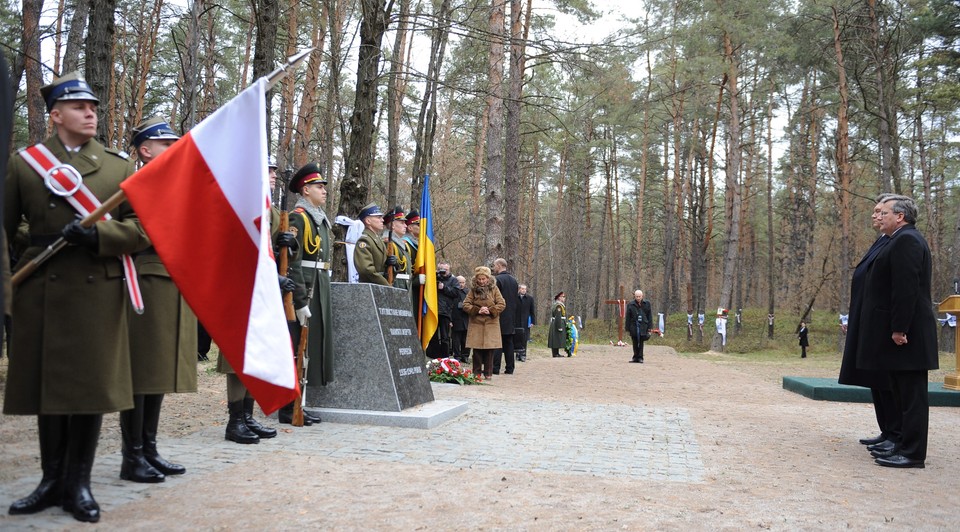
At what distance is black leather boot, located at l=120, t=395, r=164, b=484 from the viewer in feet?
15.1

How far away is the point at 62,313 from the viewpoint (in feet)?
12.1

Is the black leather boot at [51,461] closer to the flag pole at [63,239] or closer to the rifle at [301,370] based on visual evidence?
the flag pole at [63,239]

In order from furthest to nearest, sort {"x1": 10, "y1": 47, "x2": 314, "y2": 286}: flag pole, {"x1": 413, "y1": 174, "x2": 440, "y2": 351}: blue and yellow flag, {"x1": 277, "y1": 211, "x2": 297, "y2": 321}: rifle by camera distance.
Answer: {"x1": 413, "y1": 174, "x2": 440, "y2": 351}: blue and yellow flag < {"x1": 277, "y1": 211, "x2": 297, "y2": 321}: rifle < {"x1": 10, "y1": 47, "x2": 314, "y2": 286}: flag pole

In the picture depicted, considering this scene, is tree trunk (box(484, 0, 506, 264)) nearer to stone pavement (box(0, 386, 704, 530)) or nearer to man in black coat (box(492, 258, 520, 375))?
man in black coat (box(492, 258, 520, 375))

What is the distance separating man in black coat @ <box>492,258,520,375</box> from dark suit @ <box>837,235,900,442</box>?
300 inches

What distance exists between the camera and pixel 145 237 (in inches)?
151

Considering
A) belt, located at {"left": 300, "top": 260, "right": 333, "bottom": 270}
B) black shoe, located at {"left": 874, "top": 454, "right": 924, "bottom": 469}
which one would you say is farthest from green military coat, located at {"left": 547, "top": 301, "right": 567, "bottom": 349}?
black shoe, located at {"left": 874, "top": 454, "right": 924, "bottom": 469}

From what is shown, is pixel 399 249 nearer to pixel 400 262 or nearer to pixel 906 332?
pixel 400 262

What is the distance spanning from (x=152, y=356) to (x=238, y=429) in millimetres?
1634

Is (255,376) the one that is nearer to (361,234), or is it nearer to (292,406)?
(292,406)

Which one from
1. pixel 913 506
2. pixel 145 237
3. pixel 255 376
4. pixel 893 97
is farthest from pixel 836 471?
pixel 893 97

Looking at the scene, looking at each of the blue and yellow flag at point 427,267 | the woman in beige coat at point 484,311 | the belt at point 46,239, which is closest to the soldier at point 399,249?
the blue and yellow flag at point 427,267

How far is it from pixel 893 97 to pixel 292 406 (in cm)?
2359

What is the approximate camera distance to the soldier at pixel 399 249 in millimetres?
9375
